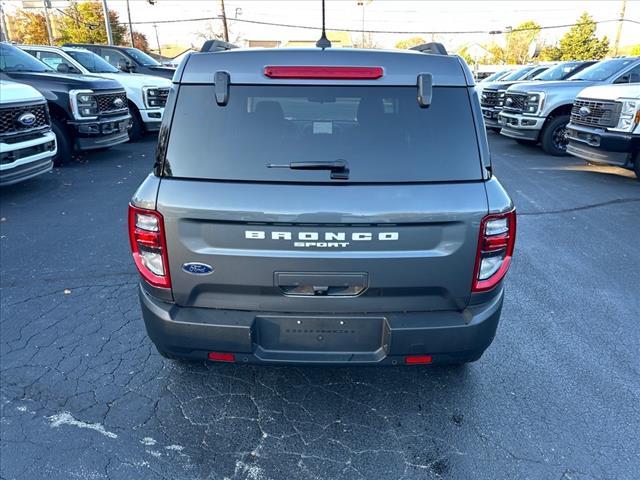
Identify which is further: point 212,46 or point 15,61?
point 15,61

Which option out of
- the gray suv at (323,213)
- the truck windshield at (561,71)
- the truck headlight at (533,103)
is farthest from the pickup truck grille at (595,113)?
the gray suv at (323,213)

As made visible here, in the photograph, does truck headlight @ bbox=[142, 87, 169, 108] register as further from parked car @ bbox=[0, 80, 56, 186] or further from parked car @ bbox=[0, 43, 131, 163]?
parked car @ bbox=[0, 80, 56, 186]

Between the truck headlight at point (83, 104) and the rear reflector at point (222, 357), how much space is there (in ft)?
25.8

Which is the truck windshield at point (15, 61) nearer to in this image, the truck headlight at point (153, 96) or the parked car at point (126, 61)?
the truck headlight at point (153, 96)

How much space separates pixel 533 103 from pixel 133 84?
9352mm

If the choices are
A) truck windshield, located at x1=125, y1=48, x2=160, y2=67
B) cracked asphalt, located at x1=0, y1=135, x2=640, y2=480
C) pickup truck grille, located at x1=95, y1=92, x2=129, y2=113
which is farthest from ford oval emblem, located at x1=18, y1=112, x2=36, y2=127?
truck windshield, located at x1=125, y1=48, x2=160, y2=67

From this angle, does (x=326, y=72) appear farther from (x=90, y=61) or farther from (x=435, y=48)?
(x=90, y=61)

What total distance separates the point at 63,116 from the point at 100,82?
3.25 ft

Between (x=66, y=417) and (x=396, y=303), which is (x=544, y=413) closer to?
(x=396, y=303)

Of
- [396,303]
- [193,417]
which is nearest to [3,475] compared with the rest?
[193,417]

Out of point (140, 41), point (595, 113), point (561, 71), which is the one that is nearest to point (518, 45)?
point (140, 41)

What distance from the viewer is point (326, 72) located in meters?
2.28

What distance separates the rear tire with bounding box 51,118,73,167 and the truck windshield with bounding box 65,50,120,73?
11.3ft

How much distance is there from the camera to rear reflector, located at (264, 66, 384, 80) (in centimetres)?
227
